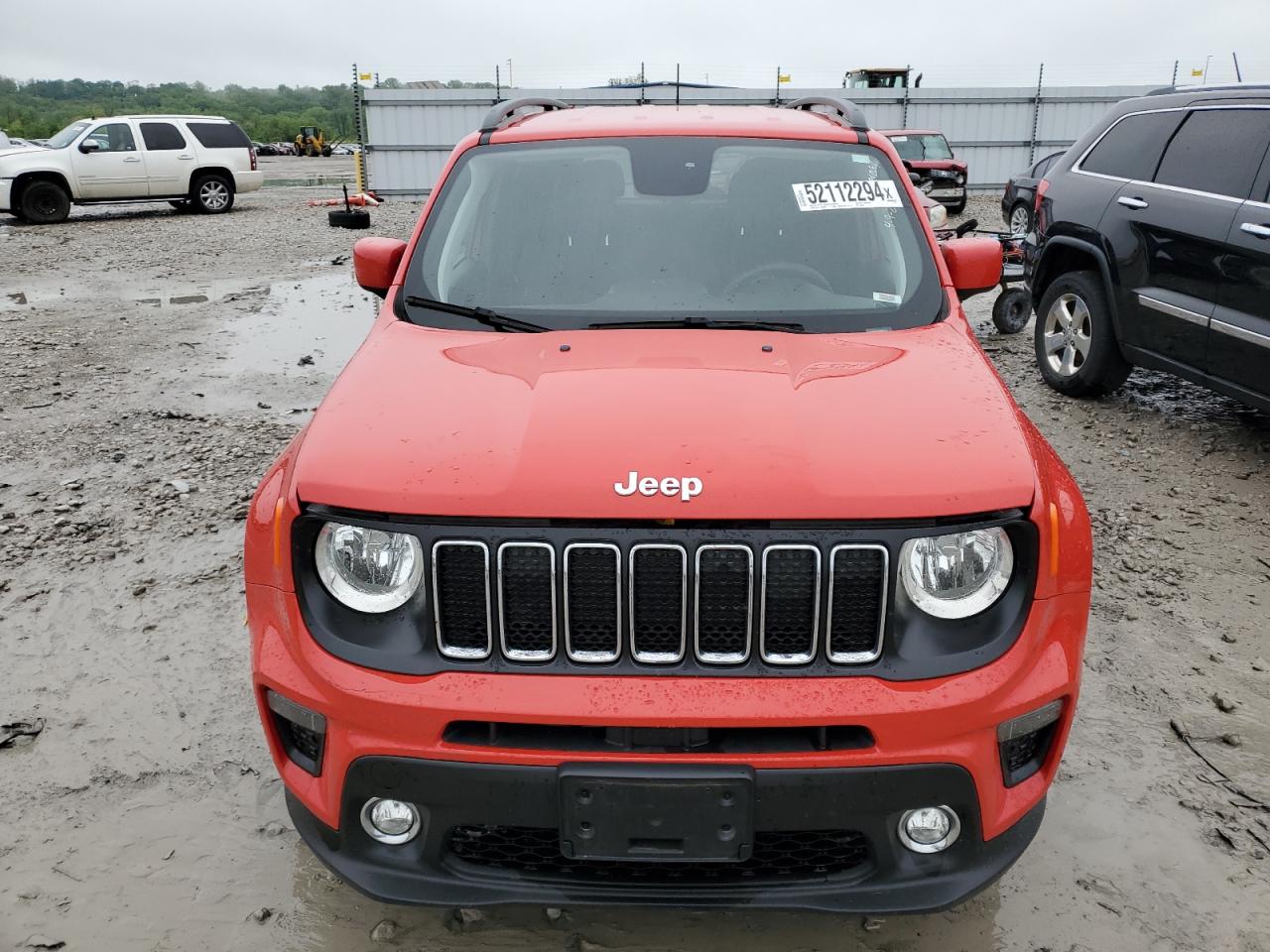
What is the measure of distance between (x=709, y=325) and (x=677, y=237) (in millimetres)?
455

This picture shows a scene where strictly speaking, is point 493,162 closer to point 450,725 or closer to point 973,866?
point 450,725

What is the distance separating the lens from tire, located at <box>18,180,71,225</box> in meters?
17.8

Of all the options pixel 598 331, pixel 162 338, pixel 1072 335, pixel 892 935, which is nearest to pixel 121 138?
pixel 162 338

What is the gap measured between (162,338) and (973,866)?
8.49m

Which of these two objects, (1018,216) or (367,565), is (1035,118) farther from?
(367,565)

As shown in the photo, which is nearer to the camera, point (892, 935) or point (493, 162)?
point (892, 935)

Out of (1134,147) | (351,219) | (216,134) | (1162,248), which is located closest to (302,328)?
(1134,147)

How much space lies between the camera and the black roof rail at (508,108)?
365 cm

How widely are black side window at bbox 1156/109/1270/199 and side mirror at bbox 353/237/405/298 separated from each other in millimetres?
4440

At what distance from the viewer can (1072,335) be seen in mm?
6652

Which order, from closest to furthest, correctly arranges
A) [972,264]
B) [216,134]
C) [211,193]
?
[972,264], [216,134], [211,193]

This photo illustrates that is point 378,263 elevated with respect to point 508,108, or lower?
lower

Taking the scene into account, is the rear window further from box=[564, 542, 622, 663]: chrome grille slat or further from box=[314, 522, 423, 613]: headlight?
box=[564, 542, 622, 663]: chrome grille slat

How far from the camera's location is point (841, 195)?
327 centimetres
